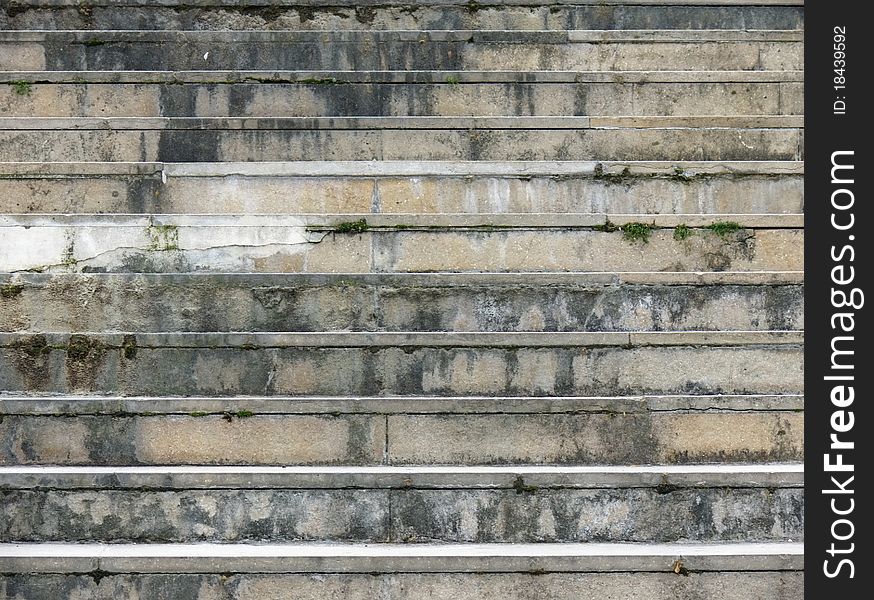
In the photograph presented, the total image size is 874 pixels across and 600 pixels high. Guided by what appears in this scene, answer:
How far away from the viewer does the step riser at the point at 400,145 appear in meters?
8.55

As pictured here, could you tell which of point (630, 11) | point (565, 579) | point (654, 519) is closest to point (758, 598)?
point (654, 519)

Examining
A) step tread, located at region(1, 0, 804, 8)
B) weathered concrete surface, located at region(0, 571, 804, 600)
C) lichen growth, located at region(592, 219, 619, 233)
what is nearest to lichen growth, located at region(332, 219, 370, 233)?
lichen growth, located at region(592, 219, 619, 233)

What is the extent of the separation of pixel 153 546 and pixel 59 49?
18.5 feet

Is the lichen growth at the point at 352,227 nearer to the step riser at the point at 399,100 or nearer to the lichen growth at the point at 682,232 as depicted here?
the step riser at the point at 399,100

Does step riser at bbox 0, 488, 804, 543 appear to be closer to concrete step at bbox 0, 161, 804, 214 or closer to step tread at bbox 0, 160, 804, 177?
concrete step at bbox 0, 161, 804, 214

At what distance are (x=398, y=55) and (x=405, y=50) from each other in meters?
0.10

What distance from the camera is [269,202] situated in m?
8.20

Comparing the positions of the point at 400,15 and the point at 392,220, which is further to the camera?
the point at 400,15

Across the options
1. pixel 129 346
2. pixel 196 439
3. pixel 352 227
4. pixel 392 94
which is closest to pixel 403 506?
pixel 196 439

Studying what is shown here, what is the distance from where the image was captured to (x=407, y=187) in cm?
829

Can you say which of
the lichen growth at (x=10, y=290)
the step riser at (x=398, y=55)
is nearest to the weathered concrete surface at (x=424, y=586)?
the lichen growth at (x=10, y=290)

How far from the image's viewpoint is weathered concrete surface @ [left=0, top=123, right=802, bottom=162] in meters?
8.55

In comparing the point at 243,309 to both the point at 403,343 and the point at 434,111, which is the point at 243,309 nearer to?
the point at 403,343

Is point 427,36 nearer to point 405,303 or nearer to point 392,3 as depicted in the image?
point 392,3
